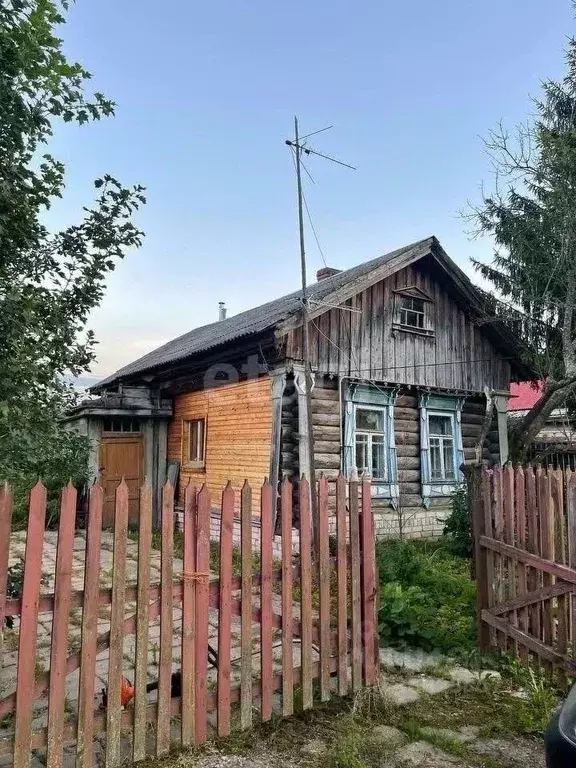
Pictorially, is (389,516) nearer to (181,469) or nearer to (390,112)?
(181,469)

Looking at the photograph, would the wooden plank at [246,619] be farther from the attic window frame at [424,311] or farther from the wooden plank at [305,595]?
the attic window frame at [424,311]

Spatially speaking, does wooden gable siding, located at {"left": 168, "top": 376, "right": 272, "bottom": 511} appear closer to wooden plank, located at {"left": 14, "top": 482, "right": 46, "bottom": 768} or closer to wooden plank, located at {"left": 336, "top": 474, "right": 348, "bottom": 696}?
wooden plank, located at {"left": 336, "top": 474, "right": 348, "bottom": 696}

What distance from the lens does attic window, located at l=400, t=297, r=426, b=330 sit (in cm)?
1166

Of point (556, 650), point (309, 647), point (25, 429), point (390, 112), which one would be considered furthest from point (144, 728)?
point (390, 112)

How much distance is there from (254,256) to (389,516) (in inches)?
285

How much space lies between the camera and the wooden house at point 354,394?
988cm

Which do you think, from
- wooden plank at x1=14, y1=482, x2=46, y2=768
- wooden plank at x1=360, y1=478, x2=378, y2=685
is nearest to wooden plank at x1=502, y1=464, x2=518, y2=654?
wooden plank at x1=360, y1=478, x2=378, y2=685

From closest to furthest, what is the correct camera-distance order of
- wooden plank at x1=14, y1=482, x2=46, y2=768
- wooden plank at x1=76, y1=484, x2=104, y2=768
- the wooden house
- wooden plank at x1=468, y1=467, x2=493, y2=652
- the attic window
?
wooden plank at x1=14, y1=482, x2=46, y2=768 → wooden plank at x1=76, y1=484, x2=104, y2=768 → wooden plank at x1=468, y1=467, x2=493, y2=652 → the wooden house → the attic window

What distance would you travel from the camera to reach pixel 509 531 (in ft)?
14.1

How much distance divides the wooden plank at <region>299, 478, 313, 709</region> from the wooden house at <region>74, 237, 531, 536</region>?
18.4ft

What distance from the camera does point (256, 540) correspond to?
9.45 meters

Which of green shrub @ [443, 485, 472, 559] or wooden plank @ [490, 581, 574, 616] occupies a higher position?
wooden plank @ [490, 581, 574, 616]

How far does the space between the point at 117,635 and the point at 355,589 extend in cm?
163

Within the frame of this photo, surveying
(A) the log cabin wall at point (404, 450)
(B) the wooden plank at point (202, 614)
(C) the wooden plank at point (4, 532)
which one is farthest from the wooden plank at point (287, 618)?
(A) the log cabin wall at point (404, 450)
